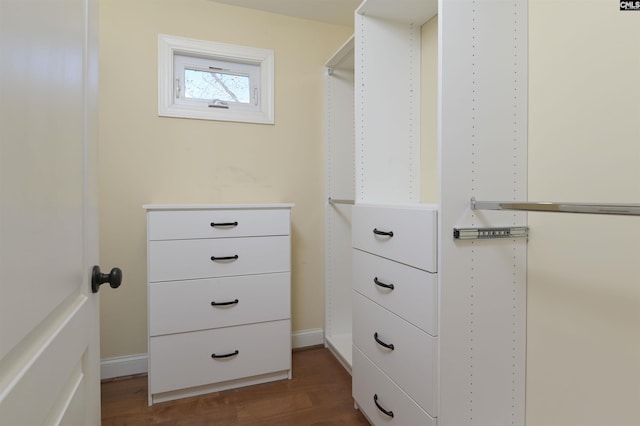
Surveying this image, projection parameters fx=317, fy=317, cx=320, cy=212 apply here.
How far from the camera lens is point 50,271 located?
0.45 m

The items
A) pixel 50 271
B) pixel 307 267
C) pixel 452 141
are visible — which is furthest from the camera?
pixel 307 267

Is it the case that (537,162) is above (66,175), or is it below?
above

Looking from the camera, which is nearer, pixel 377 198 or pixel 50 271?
pixel 50 271


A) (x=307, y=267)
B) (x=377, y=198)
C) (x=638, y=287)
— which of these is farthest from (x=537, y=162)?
(x=307, y=267)

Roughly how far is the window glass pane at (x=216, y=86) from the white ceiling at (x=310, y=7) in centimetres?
47

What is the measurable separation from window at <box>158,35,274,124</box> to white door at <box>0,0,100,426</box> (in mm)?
1487

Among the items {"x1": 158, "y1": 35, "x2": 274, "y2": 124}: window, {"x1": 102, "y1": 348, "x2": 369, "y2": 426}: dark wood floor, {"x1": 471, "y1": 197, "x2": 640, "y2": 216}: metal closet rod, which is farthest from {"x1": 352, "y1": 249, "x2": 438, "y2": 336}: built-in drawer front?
{"x1": 158, "y1": 35, "x2": 274, "y2": 124}: window

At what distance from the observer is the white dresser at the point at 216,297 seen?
5.71ft

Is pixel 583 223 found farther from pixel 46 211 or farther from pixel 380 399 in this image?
pixel 46 211

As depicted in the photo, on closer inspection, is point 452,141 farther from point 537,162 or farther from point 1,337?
point 1,337

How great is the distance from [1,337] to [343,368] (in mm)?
2068

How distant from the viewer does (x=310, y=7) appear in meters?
2.21

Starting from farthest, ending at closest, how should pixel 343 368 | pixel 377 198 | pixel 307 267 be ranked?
pixel 307 267
pixel 343 368
pixel 377 198

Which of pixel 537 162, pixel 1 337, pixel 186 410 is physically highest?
pixel 537 162
